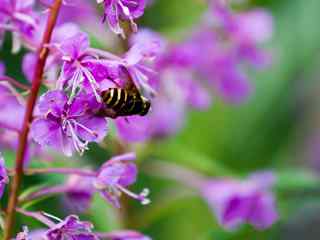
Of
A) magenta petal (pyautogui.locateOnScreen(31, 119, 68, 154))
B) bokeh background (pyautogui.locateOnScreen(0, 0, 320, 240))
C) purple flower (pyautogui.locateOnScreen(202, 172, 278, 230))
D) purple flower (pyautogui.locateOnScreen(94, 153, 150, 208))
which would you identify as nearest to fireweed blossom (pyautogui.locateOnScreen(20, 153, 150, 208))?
purple flower (pyautogui.locateOnScreen(94, 153, 150, 208))

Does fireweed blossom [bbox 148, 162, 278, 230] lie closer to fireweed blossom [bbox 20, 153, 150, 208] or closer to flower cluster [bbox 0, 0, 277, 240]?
flower cluster [bbox 0, 0, 277, 240]

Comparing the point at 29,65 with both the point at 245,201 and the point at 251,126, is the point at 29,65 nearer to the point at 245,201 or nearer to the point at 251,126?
the point at 245,201

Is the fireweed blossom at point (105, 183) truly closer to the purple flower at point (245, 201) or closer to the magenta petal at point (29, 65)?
the magenta petal at point (29, 65)

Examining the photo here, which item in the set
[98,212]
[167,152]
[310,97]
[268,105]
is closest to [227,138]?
[268,105]

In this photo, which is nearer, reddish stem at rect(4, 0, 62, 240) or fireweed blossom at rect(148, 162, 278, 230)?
reddish stem at rect(4, 0, 62, 240)

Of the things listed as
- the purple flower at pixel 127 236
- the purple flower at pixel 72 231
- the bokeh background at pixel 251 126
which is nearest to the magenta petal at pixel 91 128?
the purple flower at pixel 72 231

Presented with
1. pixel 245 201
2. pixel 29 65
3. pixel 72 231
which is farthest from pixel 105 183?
pixel 245 201

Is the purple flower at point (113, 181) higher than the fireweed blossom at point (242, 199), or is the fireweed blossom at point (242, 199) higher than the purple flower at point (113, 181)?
the fireweed blossom at point (242, 199)

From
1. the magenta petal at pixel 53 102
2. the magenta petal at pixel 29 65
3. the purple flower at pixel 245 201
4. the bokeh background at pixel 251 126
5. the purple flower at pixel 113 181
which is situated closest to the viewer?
the magenta petal at pixel 53 102
